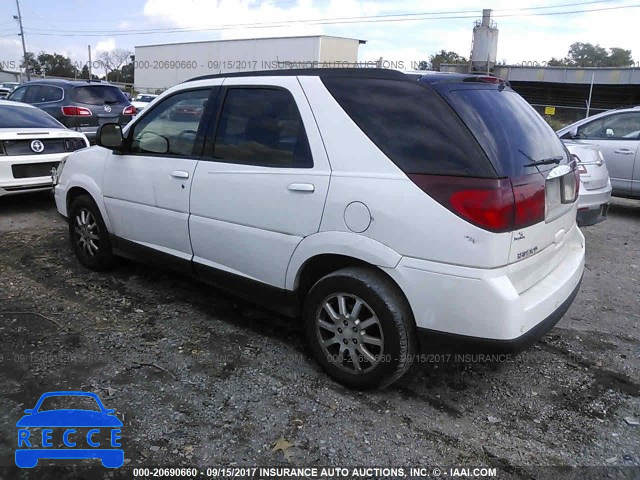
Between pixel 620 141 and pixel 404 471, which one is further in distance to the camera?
pixel 620 141

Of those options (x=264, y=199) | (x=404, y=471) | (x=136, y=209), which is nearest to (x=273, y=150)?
(x=264, y=199)

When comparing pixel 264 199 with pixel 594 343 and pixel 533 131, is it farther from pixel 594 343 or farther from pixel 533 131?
pixel 594 343

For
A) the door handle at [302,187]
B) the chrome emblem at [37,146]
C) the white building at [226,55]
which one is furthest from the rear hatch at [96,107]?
the white building at [226,55]

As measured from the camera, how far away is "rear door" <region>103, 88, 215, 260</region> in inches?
153

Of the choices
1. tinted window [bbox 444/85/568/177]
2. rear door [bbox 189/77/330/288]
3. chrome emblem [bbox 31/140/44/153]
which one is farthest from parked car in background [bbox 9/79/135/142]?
tinted window [bbox 444/85/568/177]

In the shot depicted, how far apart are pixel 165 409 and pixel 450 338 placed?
1609mm

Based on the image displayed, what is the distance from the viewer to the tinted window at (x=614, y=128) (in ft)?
26.5

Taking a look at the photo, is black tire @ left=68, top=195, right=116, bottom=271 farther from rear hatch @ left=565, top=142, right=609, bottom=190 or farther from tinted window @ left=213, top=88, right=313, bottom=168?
rear hatch @ left=565, top=142, right=609, bottom=190

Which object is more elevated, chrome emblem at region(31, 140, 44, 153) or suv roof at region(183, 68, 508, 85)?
suv roof at region(183, 68, 508, 85)

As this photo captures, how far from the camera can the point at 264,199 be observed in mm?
3316

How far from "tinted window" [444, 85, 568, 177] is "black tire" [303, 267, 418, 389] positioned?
2.91ft

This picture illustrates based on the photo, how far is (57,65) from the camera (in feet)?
276

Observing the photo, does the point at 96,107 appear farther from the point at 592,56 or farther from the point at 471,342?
the point at 592,56

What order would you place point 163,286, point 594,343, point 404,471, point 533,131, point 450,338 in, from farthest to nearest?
1. point 163,286
2. point 594,343
3. point 533,131
4. point 450,338
5. point 404,471
